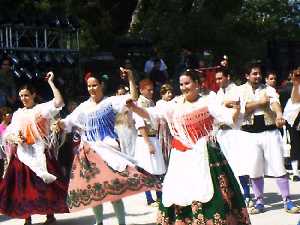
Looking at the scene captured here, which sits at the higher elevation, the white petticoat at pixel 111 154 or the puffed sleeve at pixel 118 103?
the puffed sleeve at pixel 118 103

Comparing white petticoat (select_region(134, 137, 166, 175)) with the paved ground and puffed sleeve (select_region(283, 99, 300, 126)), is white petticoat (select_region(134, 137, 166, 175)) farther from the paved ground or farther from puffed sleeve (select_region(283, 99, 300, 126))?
puffed sleeve (select_region(283, 99, 300, 126))

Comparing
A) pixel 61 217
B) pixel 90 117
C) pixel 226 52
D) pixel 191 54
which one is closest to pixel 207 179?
pixel 90 117

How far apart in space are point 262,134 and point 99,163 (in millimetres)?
1864

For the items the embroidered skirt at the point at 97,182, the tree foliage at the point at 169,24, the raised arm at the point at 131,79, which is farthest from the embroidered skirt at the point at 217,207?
the tree foliage at the point at 169,24

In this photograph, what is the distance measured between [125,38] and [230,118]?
12.1 meters

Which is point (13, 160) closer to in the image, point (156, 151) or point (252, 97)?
point (156, 151)

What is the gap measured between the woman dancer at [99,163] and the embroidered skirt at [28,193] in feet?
1.81

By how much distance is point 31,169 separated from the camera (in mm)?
6531

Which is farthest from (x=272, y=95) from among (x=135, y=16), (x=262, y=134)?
(x=135, y=16)

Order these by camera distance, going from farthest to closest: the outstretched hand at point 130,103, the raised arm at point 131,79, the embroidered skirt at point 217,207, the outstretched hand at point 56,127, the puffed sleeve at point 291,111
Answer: the puffed sleeve at point 291,111 → the outstretched hand at point 56,127 → the raised arm at point 131,79 → the outstretched hand at point 130,103 → the embroidered skirt at point 217,207

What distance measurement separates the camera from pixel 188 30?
56.0 feet

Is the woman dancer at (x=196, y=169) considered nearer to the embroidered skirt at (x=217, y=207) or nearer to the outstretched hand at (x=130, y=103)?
the embroidered skirt at (x=217, y=207)

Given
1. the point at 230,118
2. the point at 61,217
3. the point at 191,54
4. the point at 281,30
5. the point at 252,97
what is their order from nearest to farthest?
the point at 230,118, the point at 252,97, the point at 61,217, the point at 191,54, the point at 281,30

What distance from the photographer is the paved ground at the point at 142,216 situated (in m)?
6.43
